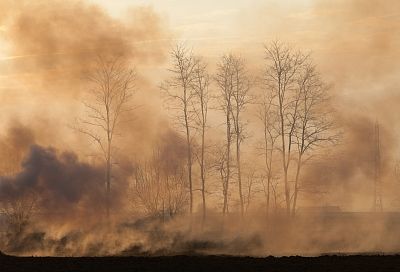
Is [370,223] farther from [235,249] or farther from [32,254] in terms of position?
[32,254]

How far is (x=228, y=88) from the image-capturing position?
58.6m

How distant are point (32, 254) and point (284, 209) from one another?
2287 cm

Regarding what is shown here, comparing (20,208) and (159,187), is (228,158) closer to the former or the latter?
(159,187)
